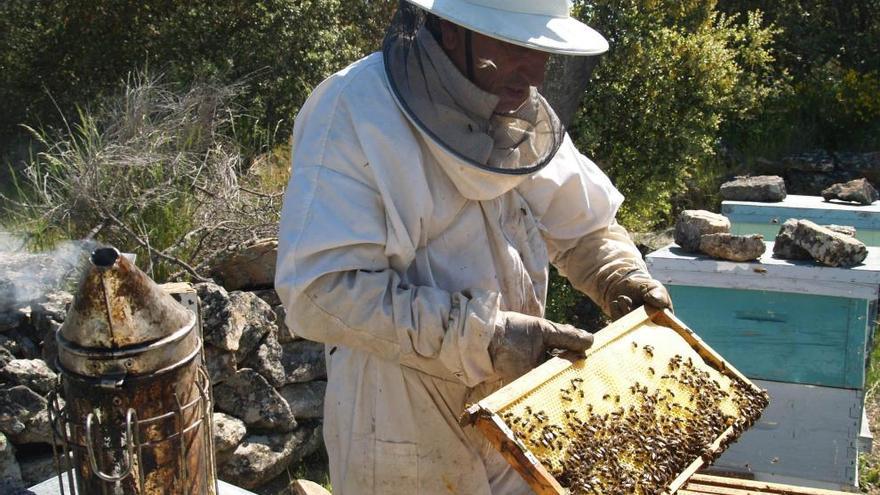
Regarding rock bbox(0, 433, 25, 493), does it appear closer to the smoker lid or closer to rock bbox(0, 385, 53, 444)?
rock bbox(0, 385, 53, 444)

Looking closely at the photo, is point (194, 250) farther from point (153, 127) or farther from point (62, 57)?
point (62, 57)

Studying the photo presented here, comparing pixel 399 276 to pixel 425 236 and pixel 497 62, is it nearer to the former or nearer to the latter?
pixel 425 236

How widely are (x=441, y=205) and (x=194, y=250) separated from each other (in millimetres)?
2782

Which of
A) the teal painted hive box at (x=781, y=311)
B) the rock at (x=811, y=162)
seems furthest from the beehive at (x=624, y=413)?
the rock at (x=811, y=162)

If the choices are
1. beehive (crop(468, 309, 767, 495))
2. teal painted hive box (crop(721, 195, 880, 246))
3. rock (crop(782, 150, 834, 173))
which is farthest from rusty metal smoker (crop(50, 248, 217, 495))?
rock (crop(782, 150, 834, 173))

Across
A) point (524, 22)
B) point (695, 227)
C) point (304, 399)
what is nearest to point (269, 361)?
point (304, 399)

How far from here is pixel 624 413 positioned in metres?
2.30

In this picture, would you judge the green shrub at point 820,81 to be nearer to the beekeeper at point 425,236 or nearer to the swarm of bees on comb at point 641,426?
the swarm of bees on comb at point 641,426

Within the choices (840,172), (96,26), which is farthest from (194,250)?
(840,172)

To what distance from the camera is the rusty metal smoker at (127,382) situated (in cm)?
194

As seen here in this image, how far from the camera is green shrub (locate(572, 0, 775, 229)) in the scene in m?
6.83

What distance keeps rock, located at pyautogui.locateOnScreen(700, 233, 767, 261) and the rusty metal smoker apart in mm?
2728

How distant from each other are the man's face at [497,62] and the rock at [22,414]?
2.35m

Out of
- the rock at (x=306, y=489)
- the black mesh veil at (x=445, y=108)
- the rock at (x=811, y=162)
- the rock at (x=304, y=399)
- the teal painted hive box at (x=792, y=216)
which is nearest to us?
the black mesh veil at (x=445, y=108)
